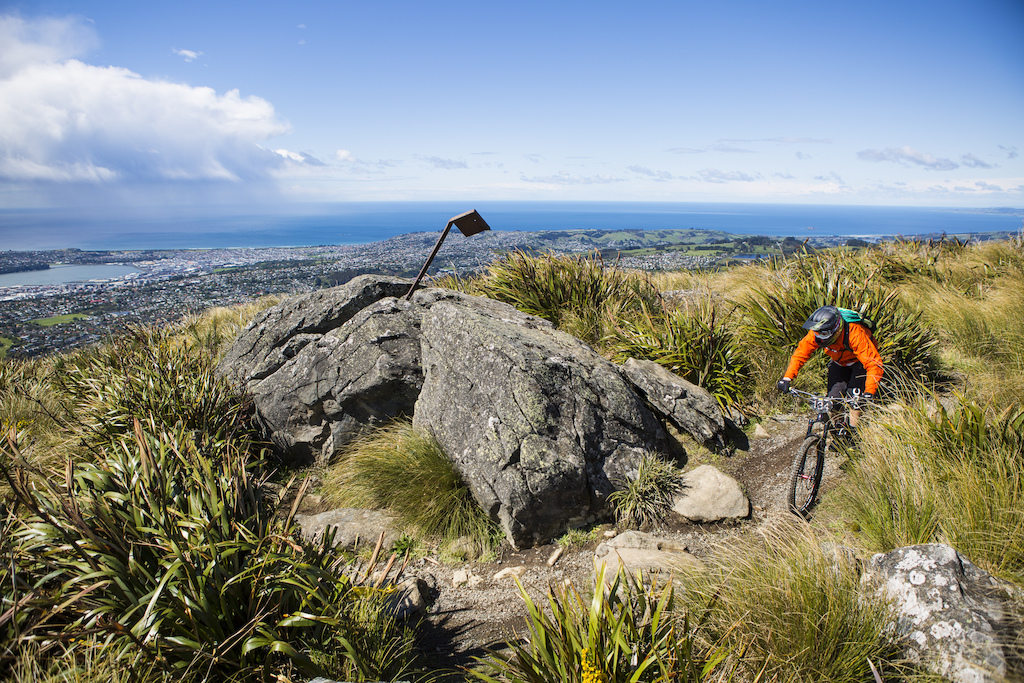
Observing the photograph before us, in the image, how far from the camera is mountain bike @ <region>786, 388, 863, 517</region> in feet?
15.7

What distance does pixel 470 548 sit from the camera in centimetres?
491

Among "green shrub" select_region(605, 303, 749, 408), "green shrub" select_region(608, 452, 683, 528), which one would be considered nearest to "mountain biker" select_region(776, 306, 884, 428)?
"green shrub" select_region(605, 303, 749, 408)

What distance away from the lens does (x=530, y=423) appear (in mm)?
5090

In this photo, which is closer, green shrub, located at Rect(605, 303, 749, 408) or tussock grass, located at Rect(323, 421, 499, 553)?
tussock grass, located at Rect(323, 421, 499, 553)

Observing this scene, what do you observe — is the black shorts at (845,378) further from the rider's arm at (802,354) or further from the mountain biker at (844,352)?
the rider's arm at (802,354)

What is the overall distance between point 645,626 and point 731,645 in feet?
1.83

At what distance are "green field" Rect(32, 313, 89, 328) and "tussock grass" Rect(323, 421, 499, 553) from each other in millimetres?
26774

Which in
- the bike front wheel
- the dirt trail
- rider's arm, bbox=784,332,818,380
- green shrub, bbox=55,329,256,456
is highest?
rider's arm, bbox=784,332,818,380

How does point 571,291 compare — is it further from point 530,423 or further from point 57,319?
point 57,319

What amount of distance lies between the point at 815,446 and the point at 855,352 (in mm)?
1148

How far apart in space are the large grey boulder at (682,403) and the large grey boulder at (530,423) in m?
0.41

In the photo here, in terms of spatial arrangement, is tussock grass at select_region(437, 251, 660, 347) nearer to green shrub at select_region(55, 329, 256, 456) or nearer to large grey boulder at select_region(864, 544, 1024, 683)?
green shrub at select_region(55, 329, 256, 456)

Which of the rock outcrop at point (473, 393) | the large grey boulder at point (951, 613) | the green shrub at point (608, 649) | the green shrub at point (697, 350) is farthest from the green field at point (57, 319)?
the large grey boulder at point (951, 613)

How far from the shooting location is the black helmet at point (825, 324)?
4.98 m
